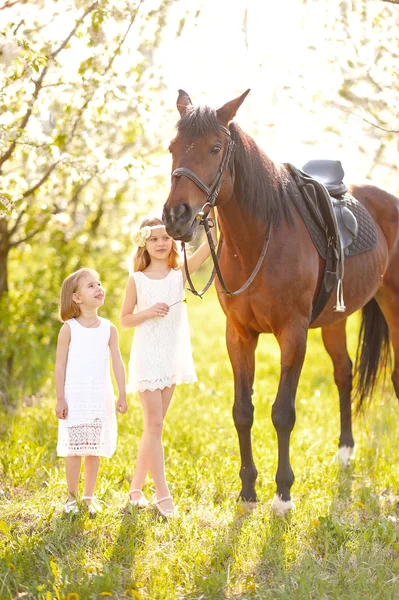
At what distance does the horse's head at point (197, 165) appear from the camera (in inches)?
132

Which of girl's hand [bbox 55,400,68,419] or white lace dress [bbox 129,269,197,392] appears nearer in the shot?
girl's hand [bbox 55,400,68,419]

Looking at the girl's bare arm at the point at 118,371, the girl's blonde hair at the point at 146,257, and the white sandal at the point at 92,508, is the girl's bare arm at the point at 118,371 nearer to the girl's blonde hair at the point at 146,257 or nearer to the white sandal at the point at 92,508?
the girl's blonde hair at the point at 146,257

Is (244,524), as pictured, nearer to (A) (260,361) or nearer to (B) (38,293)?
(B) (38,293)

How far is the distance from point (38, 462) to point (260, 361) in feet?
17.6

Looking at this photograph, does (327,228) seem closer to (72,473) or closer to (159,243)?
(159,243)

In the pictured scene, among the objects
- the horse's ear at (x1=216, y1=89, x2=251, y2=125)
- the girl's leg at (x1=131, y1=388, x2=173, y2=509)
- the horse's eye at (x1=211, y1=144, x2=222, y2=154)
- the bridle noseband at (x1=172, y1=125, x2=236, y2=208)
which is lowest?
the girl's leg at (x1=131, y1=388, x2=173, y2=509)

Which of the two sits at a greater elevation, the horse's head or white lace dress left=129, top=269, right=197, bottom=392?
the horse's head

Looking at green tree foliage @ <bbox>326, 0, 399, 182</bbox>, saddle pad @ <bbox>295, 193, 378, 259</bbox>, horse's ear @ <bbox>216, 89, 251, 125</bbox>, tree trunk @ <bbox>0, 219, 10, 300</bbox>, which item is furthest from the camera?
tree trunk @ <bbox>0, 219, 10, 300</bbox>

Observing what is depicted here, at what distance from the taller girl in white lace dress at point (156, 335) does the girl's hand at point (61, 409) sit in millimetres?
410

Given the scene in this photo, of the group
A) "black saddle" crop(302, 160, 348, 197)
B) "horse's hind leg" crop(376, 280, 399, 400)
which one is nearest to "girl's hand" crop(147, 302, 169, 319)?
"black saddle" crop(302, 160, 348, 197)

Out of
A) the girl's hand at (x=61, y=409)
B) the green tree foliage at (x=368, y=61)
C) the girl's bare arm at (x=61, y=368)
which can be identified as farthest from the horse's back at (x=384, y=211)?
the girl's hand at (x=61, y=409)

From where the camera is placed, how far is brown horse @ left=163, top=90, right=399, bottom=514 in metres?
3.47

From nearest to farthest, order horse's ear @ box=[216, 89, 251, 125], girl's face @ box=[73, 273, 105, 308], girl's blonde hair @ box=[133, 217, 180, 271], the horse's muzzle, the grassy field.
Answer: the grassy field, the horse's muzzle, horse's ear @ box=[216, 89, 251, 125], girl's face @ box=[73, 273, 105, 308], girl's blonde hair @ box=[133, 217, 180, 271]

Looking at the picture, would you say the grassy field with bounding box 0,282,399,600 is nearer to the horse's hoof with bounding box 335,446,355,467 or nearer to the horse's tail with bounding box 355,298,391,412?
the horse's hoof with bounding box 335,446,355,467
